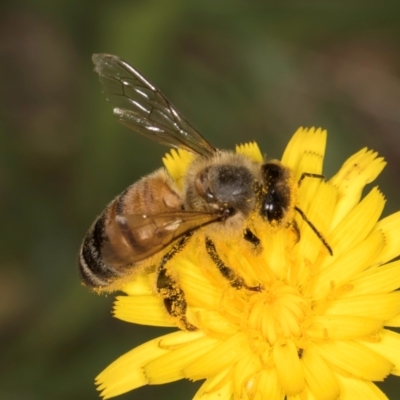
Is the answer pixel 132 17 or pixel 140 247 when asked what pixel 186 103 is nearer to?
pixel 132 17

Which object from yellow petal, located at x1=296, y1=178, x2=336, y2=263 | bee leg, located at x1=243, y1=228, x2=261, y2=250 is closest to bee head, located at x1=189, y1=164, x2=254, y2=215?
bee leg, located at x1=243, y1=228, x2=261, y2=250

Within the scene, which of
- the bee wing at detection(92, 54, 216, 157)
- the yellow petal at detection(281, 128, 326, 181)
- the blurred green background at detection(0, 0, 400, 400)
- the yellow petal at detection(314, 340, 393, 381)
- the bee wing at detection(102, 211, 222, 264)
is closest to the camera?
the bee wing at detection(102, 211, 222, 264)

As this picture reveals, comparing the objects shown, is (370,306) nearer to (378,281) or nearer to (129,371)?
(378,281)

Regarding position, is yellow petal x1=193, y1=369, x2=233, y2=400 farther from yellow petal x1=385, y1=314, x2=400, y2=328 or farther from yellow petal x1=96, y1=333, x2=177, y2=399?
yellow petal x1=385, y1=314, x2=400, y2=328

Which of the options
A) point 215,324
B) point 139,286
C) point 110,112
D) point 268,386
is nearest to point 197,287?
point 215,324

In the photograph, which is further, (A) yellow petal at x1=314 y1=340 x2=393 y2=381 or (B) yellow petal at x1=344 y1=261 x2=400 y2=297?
(B) yellow petal at x1=344 y1=261 x2=400 y2=297

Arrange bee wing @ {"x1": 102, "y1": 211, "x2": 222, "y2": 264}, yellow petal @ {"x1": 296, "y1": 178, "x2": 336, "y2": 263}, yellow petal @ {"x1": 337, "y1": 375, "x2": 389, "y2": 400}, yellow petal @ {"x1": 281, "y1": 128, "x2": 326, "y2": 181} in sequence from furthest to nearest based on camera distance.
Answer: yellow petal @ {"x1": 281, "y1": 128, "x2": 326, "y2": 181}
yellow petal @ {"x1": 296, "y1": 178, "x2": 336, "y2": 263}
yellow petal @ {"x1": 337, "y1": 375, "x2": 389, "y2": 400}
bee wing @ {"x1": 102, "y1": 211, "x2": 222, "y2": 264}
